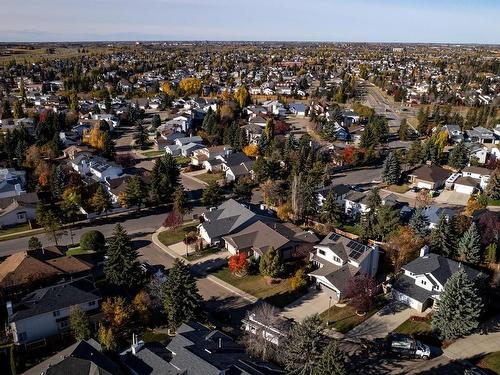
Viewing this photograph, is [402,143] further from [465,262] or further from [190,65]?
[190,65]

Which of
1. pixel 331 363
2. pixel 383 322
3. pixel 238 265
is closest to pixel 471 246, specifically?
pixel 383 322

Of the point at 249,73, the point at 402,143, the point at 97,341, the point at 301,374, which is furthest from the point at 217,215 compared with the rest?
the point at 249,73

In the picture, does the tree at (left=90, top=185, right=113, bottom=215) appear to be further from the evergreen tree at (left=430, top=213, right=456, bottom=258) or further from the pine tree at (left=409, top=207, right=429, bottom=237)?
the evergreen tree at (left=430, top=213, right=456, bottom=258)

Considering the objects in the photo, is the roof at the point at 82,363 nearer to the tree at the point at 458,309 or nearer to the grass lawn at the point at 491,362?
the tree at the point at 458,309

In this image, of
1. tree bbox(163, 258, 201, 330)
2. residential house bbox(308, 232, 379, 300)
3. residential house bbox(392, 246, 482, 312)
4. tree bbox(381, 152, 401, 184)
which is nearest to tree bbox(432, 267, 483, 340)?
residential house bbox(392, 246, 482, 312)

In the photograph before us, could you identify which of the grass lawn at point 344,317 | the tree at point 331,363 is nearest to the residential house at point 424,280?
the grass lawn at point 344,317

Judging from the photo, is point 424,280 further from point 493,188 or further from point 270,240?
point 493,188

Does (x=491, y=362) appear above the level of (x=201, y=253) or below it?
above
